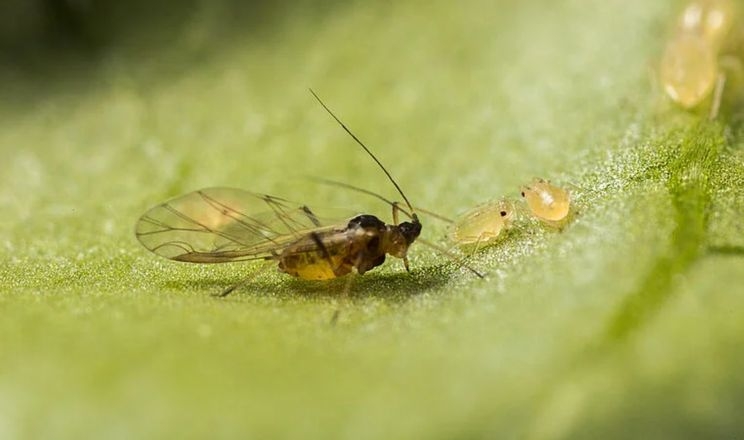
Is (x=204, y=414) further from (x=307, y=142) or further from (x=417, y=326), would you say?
(x=307, y=142)

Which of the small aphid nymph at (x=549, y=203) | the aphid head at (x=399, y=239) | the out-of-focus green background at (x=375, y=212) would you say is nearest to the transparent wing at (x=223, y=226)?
the out-of-focus green background at (x=375, y=212)

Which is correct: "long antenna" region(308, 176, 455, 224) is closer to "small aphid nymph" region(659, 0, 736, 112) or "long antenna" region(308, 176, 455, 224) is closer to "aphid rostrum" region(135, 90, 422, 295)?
"aphid rostrum" region(135, 90, 422, 295)

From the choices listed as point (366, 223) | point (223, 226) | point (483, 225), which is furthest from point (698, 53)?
point (223, 226)

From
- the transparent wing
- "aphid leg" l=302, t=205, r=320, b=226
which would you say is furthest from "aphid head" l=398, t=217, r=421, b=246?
"aphid leg" l=302, t=205, r=320, b=226

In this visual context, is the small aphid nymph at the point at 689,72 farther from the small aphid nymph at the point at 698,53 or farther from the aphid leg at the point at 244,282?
the aphid leg at the point at 244,282

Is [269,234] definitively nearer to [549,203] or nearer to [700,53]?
[549,203]

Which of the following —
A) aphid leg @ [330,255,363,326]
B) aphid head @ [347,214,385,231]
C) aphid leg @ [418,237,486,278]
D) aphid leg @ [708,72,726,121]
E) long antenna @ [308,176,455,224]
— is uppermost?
aphid leg @ [708,72,726,121]
